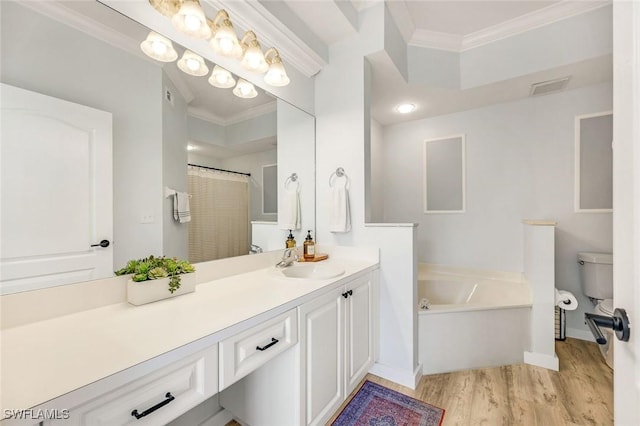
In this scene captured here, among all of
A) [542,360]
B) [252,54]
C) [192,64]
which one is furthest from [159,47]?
[542,360]

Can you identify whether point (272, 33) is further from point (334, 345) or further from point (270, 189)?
point (334, 345)

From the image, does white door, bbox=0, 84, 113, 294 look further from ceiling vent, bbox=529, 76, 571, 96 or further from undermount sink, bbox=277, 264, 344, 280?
ceiling vent, bbox=529, 76, 571, 96

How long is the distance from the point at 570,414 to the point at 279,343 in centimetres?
184


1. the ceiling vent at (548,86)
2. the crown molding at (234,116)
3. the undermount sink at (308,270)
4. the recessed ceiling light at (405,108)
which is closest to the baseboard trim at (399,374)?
the undermount sink at (308,270)

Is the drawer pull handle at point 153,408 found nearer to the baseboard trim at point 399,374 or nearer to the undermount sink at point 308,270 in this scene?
the undermount sink at point 308,270

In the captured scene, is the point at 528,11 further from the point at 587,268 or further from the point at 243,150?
the point at 243,150

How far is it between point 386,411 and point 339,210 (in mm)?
1313

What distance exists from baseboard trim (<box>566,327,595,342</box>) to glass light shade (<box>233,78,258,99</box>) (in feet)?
11.4

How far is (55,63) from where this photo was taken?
3.03 ft

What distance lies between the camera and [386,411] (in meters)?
1.56

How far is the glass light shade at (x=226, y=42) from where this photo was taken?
133cm

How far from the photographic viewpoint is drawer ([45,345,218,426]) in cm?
61

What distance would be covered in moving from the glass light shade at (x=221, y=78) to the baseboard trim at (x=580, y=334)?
141 inches

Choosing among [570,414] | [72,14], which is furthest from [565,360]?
[72,14]
